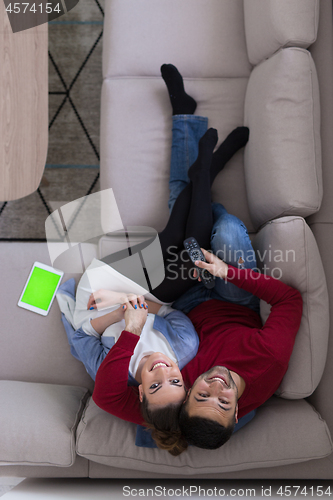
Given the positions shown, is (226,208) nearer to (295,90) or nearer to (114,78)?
(295,90)

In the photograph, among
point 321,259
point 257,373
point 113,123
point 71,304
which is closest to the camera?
point 257,373

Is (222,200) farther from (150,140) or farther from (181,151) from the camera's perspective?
(150,140)

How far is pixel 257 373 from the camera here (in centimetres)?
115

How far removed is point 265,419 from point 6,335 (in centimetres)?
98

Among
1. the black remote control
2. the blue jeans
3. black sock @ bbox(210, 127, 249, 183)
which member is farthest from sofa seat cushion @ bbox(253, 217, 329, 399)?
black sock @ bbox(210, 127, 249, 183)

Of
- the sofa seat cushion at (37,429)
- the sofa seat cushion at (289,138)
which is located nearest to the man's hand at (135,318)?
the sofa seat cushion at (37,429)

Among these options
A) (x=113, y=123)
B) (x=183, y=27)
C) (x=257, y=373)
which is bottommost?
(x=257, y=373)

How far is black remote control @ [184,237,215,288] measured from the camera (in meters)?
1.30

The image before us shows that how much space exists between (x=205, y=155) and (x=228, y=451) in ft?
3.39

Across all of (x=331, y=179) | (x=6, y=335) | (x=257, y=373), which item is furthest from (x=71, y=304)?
(x=331, y=179)

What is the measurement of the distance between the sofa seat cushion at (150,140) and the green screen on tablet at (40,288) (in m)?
0.38

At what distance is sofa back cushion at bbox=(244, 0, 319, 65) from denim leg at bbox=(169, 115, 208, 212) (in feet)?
1.28

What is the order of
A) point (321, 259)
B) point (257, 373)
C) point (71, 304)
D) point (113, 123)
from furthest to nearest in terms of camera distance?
point (113, 123) → point (71, 304) → point (321, 259) → point (257, 373)

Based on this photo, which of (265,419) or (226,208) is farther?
(226,208)
